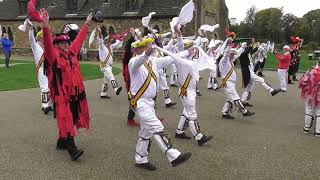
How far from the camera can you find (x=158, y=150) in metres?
6.89

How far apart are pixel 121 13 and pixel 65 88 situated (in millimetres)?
30890

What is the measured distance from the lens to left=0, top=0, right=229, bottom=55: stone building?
3331 centimetres

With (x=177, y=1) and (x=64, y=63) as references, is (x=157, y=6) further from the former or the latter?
(x=64, y=63)

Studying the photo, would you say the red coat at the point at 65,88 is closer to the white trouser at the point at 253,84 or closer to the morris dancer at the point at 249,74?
the morris dancer at the point at 249,74

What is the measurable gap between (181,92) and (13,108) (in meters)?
4.92

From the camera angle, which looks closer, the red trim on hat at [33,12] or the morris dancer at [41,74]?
the red trim on hat at [33,12]

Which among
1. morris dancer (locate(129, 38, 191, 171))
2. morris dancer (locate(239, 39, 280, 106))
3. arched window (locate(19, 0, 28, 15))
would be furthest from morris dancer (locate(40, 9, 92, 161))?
arched window (locate(19, 0, 28, 15))

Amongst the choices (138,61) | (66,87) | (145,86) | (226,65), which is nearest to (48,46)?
(66,87)

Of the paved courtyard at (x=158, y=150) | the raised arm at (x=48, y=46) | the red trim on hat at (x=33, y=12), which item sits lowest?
the paved courtyard at (x=158, y=150)

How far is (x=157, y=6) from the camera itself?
34438 millimetres

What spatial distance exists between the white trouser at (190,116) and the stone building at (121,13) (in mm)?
25362

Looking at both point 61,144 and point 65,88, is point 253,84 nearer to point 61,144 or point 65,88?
point 61,144

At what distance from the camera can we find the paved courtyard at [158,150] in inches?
228

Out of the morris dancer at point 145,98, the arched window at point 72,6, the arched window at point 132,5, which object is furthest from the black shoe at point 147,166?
the arched window at point 72,6
